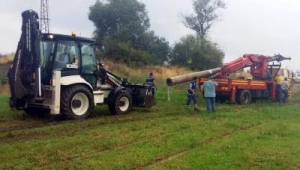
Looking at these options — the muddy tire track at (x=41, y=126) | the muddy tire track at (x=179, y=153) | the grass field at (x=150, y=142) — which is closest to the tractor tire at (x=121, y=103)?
the grass field at (x=150, y=142)

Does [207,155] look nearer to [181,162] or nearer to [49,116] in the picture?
[181,162]

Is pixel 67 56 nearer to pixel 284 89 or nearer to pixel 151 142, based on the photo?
pixel 151 142

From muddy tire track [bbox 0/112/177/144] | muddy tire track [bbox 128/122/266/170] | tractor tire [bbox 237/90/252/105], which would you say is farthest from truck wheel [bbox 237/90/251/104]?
muddy tire track [bbox 128/122/266/170]

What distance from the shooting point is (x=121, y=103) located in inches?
603

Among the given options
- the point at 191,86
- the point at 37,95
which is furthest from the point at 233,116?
the point at 37,95

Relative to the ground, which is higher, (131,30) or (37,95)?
(131,30)

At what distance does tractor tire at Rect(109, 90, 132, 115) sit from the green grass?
418 mm

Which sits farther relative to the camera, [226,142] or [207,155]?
[226,142]

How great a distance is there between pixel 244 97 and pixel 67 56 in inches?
432

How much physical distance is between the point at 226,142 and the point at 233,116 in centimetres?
535

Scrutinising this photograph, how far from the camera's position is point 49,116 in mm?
14047

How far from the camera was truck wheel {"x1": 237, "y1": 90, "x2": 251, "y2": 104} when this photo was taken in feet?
68.9

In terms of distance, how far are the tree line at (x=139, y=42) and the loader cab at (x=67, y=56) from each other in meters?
28.7

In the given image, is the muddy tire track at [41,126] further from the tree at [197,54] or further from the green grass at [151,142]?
the tree at [197,54]
